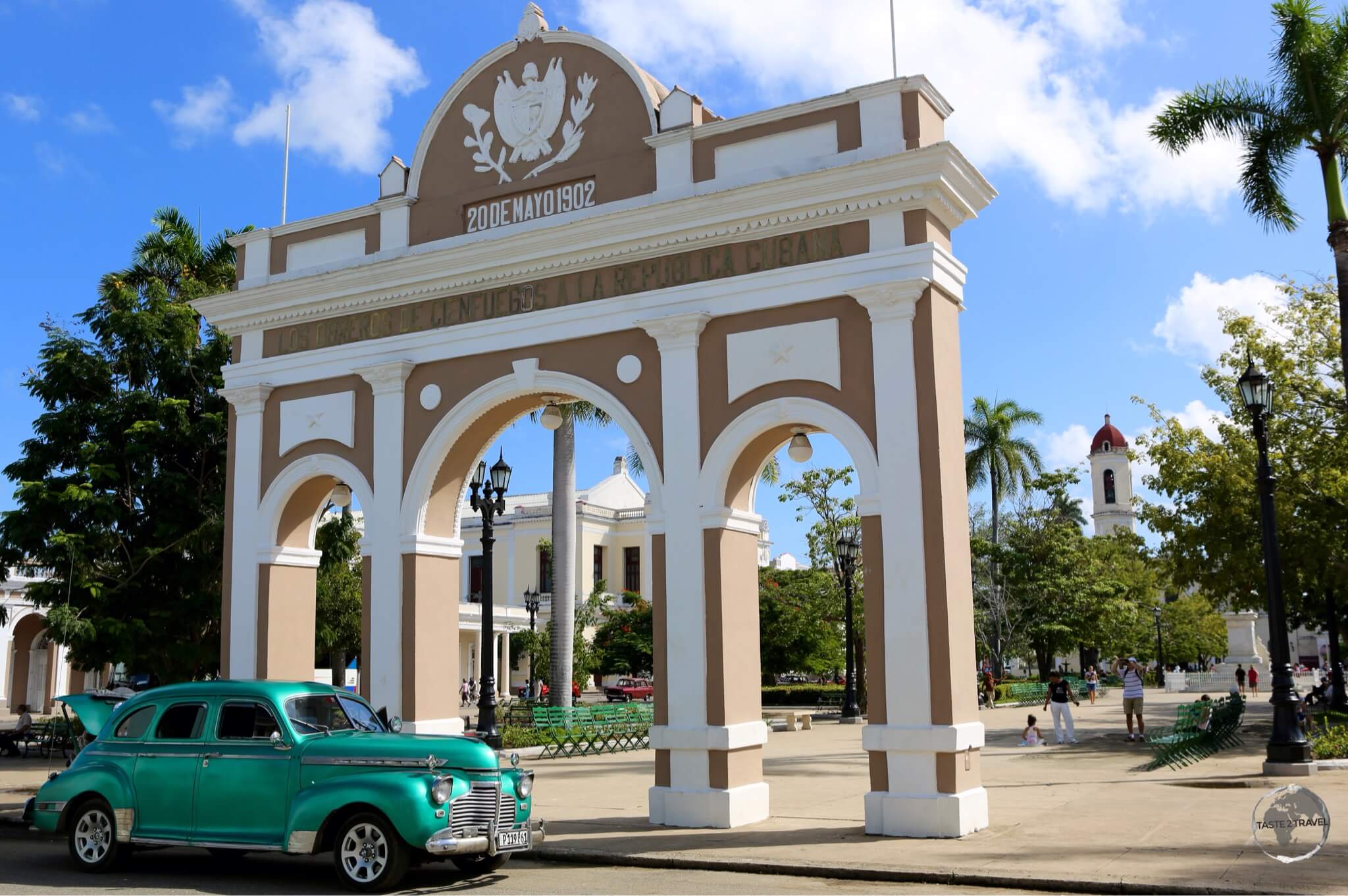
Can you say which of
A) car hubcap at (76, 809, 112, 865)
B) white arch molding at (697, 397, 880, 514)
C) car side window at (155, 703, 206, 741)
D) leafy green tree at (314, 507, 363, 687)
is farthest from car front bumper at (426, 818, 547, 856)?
leafy green tree at (314, 507, 363, 687)

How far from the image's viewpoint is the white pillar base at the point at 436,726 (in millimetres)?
14953

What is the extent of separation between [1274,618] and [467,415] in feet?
38.3

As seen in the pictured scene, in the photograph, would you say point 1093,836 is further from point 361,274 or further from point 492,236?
point 361,274

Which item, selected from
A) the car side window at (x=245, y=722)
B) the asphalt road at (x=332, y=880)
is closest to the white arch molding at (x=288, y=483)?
the asphalt road at (x=332, y=880)

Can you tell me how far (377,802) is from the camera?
31.2 feet

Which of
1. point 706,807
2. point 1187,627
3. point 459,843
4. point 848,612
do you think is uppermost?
point 848,612

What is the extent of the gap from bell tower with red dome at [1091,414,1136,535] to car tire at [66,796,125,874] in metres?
99.0

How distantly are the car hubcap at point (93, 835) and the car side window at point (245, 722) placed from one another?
4.69ft

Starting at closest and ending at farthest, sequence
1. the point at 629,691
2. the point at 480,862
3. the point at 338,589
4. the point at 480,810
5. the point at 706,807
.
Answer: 1. the point at 480,810
2. the point at 480,862
3. the point at 706,807
4. the point at 338,589
5. the point at 629,691

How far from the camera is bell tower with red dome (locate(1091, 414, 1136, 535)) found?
10150 cm

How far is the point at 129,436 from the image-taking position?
67.5 ft

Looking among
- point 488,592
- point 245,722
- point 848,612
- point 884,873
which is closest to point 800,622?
point 848,612

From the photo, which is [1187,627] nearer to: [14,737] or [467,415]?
[14,737]

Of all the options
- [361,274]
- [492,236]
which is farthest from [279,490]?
[492,236]
